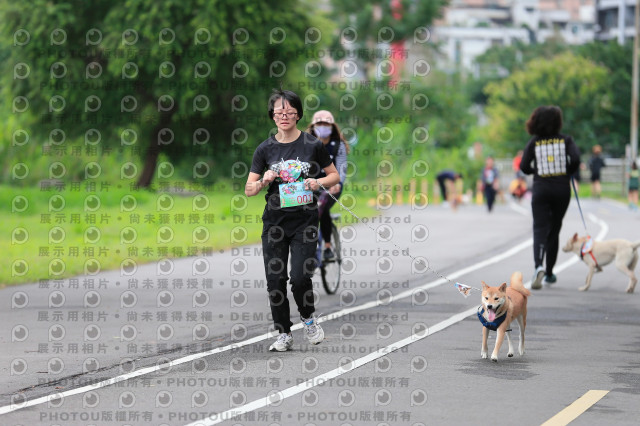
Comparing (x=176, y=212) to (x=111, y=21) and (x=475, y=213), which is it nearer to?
(x=475, y=213)

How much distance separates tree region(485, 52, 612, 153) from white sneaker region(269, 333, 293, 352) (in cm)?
6275

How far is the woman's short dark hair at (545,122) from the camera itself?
14320mm

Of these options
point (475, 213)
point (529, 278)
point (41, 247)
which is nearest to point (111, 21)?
point (475, 213)

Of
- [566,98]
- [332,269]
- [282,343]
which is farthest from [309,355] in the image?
[566,98]

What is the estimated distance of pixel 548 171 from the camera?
47.5 ft

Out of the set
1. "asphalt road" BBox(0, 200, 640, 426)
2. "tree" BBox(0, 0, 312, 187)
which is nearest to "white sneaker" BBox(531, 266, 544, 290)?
"asphalt road" BBox(0, 200, 640, 426)

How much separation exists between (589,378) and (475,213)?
25.9m

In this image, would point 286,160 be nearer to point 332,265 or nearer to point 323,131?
point 323,131

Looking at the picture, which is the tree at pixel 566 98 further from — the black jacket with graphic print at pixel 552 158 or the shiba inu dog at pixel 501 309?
the shiba inu dog at pixel 501 309

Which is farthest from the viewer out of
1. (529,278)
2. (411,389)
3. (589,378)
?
(529,278)

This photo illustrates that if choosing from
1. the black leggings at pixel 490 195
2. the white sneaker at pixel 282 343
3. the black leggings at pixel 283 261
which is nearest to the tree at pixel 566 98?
the black leggings at pixel 490 195

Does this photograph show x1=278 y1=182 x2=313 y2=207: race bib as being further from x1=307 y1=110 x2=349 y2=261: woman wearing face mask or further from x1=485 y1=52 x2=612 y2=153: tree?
x1=485 y1=52 x2=612 y2=153: tree

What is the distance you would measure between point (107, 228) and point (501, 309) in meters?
16.7

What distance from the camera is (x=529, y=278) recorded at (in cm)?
1600
